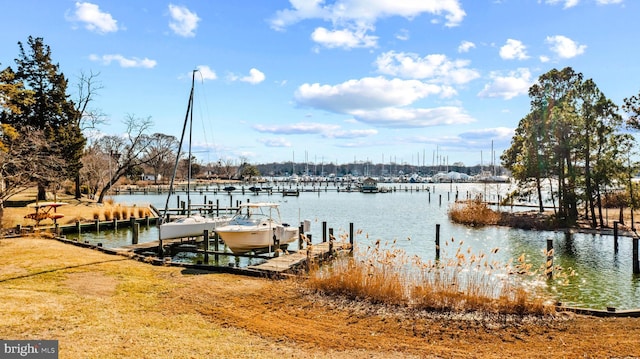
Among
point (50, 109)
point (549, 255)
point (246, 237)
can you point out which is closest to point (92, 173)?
point (50, 109)

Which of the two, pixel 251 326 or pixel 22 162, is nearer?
pixel 251 326

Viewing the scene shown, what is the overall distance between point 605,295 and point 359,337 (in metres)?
11.8

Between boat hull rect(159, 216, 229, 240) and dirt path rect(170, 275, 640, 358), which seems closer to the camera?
dirt path rect(170, 275, 640, 358)

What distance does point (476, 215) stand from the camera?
126 ft

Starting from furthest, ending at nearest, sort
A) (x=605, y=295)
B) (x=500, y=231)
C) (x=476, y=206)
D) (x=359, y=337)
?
(x=476, y=206) < (x=500, y=231) < (x=605, y=295) < (x=359, y=337)

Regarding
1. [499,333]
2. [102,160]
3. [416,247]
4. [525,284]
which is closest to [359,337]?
[499,333]

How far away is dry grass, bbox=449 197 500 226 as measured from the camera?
37781 mm

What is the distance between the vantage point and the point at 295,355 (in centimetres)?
727

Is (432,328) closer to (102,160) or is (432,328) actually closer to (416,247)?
(416,247)

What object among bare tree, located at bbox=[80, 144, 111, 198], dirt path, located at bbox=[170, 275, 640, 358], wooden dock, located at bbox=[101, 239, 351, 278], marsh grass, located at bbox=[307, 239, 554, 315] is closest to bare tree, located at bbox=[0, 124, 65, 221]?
wooden dock, located at bbox=[101, 239, 351, 278]

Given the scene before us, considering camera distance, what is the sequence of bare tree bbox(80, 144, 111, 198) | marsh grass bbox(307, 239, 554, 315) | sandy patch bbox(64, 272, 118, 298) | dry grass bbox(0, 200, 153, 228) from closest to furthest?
marsh grass bbox(307, 239, 554, 315), sandy patch bbox(64, 272, 118, 298), dry grass bbox(0, 200, 153, 228), bare tree bbox(80, 144, 111, 198)

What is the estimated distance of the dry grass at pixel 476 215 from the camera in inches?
1487

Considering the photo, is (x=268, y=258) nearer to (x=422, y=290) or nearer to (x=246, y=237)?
(x=246, y=237)

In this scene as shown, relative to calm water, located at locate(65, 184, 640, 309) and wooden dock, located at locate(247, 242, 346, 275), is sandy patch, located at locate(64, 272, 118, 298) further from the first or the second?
calm water, located at locate(65, 184, 640, 309)
